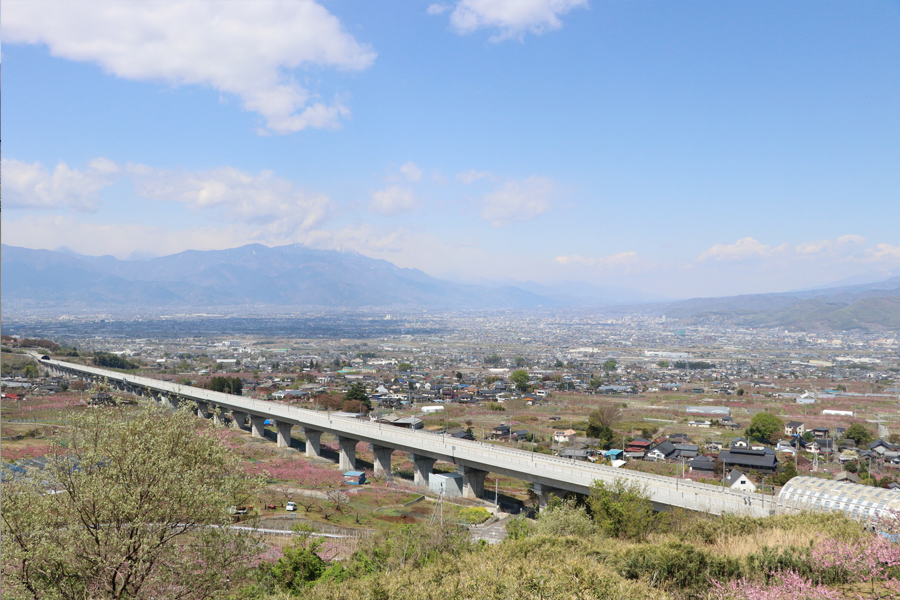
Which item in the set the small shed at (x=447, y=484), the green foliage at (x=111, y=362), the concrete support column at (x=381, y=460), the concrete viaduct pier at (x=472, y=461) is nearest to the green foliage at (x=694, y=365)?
the concrete viaduct pier at (x=472, y=461)

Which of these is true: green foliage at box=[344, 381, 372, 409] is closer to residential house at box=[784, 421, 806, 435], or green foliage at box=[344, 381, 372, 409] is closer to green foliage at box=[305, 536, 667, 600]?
residential house at box=[784, 421, 806, 435]

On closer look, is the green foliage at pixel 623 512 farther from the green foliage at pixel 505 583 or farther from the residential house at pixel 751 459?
the residential house at pixel 751 459

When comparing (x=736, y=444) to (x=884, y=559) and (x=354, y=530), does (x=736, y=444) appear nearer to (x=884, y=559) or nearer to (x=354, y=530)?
(x=354, y=530)

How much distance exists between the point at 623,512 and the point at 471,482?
1470cm

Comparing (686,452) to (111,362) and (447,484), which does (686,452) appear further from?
(111,362)

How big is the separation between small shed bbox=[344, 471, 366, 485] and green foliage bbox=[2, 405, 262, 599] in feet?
90.1

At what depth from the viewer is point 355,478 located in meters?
39.8

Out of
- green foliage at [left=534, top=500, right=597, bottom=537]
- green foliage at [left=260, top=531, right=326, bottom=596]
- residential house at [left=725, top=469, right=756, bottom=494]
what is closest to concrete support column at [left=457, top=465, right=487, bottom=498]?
green foliage at [left=534, top=500, right=597, bottom=537]

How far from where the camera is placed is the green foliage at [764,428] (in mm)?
50250

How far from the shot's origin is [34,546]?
33.5 ft

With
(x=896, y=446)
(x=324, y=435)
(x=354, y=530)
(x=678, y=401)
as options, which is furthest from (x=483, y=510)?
(x=678, y=401)

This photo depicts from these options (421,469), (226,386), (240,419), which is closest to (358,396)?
(240,419)

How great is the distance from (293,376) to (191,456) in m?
88.0

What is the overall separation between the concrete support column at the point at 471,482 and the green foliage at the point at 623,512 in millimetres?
11765
